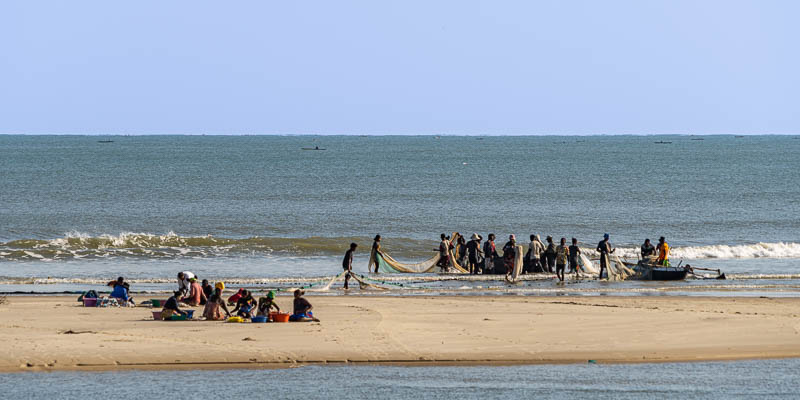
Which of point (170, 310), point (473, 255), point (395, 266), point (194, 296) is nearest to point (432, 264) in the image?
point (395, 266)

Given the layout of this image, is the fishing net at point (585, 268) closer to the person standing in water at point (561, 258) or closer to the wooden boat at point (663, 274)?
the person standing in water at point (561, 258)

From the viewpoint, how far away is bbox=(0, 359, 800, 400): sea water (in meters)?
14.9

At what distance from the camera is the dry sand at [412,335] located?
1720 centimetres

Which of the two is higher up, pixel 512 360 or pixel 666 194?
pixel 666 194

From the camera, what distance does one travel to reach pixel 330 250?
128 ft

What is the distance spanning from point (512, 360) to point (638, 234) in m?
29.2

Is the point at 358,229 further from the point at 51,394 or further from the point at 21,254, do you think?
the point at 51,394

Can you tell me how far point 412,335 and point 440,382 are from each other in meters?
3.43

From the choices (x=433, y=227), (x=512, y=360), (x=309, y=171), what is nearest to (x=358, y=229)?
(x=433, y=227)

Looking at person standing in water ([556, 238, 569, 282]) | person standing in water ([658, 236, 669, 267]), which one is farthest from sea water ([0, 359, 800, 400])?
person standing in water ([658, 236, 669, 267])

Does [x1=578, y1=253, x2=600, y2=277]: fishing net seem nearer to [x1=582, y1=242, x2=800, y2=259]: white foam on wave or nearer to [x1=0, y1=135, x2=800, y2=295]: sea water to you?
[x1=0, y1=135, x2=800, y2=295]: sea water

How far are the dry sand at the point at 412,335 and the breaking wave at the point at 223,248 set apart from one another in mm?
13861

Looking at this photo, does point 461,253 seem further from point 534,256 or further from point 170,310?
point 170,310

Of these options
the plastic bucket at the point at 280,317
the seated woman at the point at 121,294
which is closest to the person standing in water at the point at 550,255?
the plastic bucket at the point at 280,317
